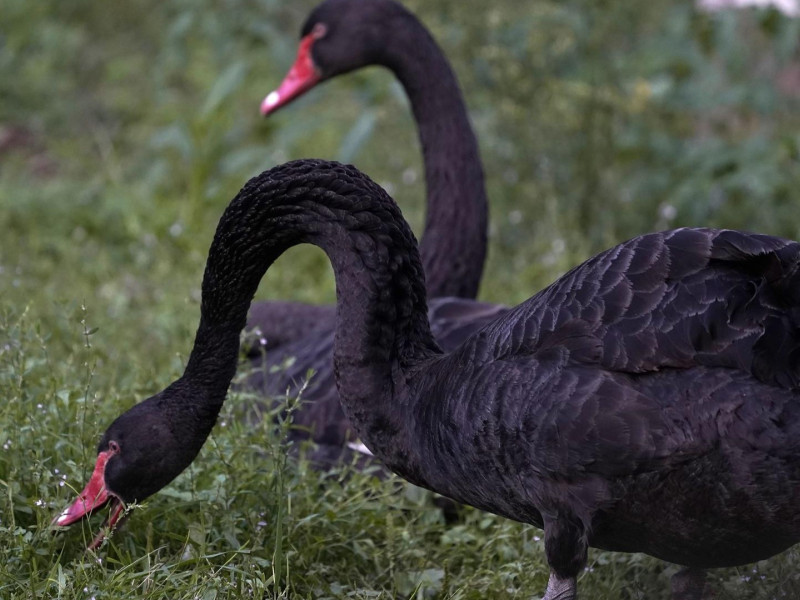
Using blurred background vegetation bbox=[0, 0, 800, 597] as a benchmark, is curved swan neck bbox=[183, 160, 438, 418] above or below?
above

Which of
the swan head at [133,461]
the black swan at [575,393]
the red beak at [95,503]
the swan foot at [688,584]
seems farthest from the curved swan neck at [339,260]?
the swan foot at [688,584]

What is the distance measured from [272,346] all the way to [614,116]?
233 centimetres

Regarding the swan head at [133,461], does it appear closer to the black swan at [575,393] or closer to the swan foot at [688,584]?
the black swan at [575,393]

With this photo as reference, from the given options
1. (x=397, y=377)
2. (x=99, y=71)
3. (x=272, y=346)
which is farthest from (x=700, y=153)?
(x=99, y=71)

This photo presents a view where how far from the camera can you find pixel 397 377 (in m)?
3.36

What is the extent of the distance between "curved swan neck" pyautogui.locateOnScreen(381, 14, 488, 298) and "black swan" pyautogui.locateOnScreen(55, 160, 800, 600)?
4.92 ft

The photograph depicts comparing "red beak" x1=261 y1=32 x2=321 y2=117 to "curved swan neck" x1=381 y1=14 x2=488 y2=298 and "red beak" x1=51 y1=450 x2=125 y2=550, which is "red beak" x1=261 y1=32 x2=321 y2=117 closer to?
"curved swan neck" x1=381 y1=14 x2=488 y2=298

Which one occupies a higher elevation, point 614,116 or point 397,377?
point 397,377

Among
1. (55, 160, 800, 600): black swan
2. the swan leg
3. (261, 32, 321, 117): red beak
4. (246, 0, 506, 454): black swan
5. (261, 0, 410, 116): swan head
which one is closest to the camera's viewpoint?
(55, 160, 800, 600): black swan

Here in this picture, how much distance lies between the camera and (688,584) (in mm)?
3404

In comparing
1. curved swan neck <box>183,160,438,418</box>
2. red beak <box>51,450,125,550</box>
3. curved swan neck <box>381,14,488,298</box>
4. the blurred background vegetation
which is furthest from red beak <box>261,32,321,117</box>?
red beak <box>51,450,125,550</box>

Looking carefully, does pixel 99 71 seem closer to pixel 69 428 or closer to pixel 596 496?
pixel 69 428

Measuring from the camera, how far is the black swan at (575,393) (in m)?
2.78

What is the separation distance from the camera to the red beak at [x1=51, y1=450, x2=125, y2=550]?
329 centimetres
